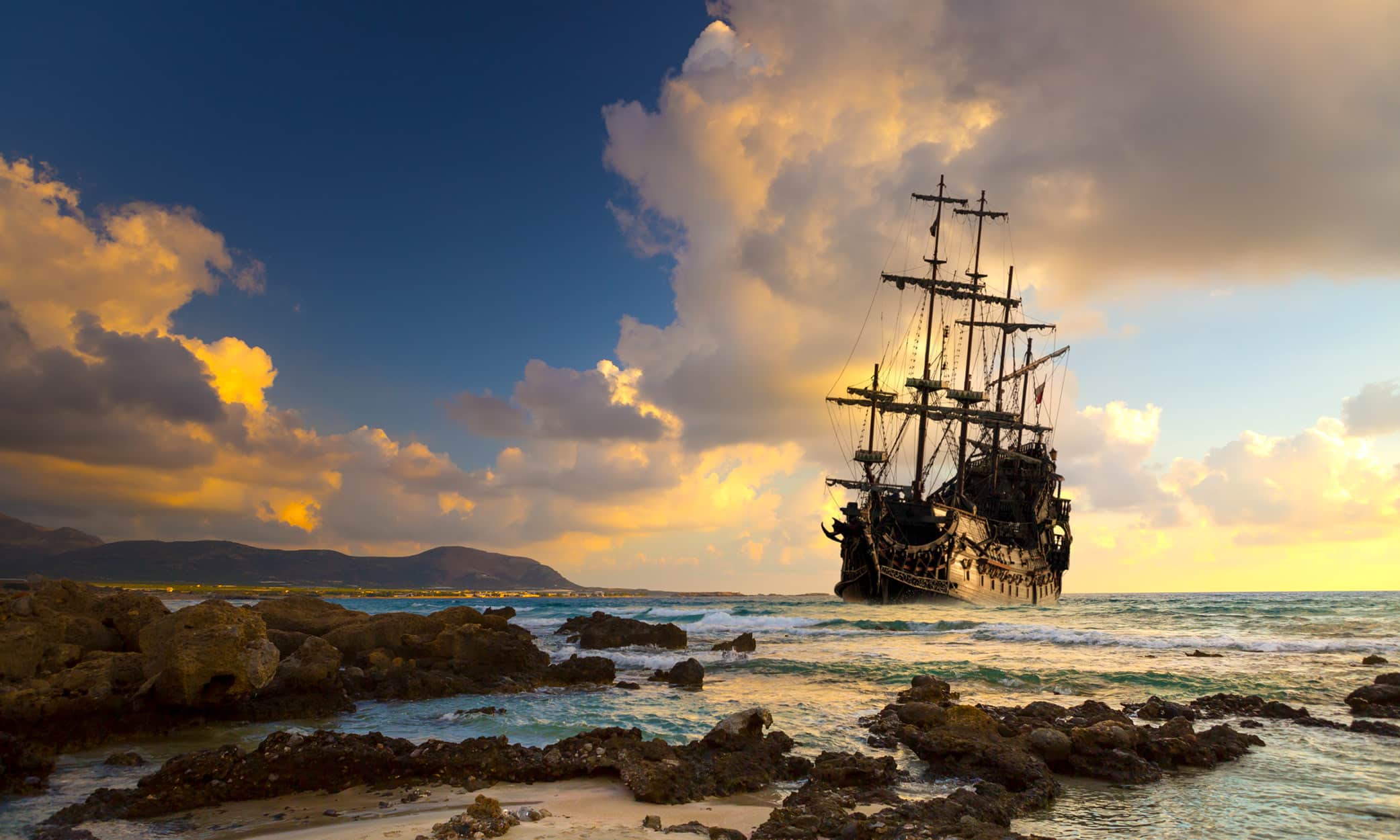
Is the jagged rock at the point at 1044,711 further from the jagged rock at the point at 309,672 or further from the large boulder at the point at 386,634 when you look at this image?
the large boulder at the point at 386,634

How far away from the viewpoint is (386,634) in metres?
19.7

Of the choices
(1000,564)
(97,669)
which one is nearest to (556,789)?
(97,669)

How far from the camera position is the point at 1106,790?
343 inches

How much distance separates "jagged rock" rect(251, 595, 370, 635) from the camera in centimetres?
2025

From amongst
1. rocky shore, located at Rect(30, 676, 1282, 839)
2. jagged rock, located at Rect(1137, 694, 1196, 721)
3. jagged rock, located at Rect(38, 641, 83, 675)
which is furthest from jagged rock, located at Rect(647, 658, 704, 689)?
jagged rock, located at Rect(38, 641, 83, 675)

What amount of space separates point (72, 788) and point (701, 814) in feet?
24.1

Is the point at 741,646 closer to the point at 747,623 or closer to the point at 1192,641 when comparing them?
the point at 1192,641

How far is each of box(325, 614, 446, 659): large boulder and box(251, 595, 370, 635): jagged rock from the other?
72cm

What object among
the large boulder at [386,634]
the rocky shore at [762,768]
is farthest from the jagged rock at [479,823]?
the large boulder at [386,634]

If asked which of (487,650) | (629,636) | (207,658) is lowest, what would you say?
(629,636)

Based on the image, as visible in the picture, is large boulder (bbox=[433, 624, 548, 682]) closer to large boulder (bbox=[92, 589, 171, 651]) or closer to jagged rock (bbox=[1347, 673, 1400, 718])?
large boulder (bbox=[92, 589, 171, 651])

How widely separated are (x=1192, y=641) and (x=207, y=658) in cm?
2999

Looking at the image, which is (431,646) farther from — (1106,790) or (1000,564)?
(1000,564)

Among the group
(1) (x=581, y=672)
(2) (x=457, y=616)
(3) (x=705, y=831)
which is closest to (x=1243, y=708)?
(3) (x=705, y=831)
